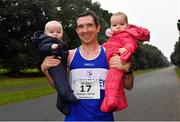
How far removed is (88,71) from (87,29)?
37cm

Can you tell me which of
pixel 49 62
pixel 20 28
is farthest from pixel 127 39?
pixel 20 28

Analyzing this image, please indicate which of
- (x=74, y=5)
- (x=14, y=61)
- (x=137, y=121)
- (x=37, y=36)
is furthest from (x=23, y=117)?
(x=74, y=5)

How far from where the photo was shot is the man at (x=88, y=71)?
4051 mm

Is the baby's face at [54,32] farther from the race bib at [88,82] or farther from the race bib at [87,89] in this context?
the race bib at [87,89]

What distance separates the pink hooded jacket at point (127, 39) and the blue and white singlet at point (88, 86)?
116 mm

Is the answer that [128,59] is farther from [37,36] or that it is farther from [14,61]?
[14,61]

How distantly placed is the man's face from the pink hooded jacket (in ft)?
0.67

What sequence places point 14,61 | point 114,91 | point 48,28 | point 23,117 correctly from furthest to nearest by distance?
point 14,61, point 23,117, point 48,28, point 114,91

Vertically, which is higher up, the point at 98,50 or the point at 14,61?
the point at 98,50

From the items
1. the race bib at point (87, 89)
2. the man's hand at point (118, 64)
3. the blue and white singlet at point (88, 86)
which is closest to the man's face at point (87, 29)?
the blue and white singlet at point (88, 86)

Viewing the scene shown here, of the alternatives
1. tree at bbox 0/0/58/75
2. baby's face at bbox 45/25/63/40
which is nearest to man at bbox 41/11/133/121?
baby's face at bbox 45/25/63/40

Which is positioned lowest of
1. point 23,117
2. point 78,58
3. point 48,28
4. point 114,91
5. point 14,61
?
point 14,61

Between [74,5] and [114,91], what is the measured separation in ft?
194

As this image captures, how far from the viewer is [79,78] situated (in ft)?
13.5
